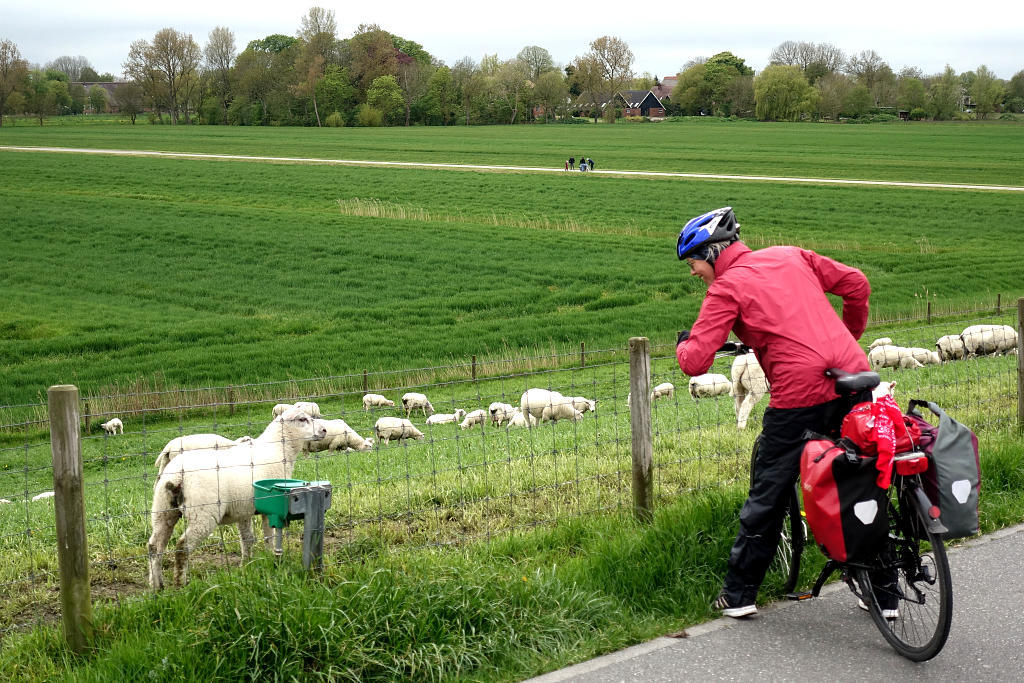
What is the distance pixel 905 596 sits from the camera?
540 cm

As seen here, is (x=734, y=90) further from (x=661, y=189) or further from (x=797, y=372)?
(x=797, y=372)

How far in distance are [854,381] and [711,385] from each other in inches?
480

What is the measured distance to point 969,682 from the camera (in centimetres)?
498

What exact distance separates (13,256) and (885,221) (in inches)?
1375

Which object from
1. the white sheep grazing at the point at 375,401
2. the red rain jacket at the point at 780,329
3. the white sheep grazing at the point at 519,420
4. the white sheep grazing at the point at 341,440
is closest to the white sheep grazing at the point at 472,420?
the white sheep grazing at the point at 519,420

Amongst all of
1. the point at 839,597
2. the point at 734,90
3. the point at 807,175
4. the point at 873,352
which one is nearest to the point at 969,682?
the point at 839,597

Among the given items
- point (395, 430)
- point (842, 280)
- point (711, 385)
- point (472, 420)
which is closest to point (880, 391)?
point (842, 280)

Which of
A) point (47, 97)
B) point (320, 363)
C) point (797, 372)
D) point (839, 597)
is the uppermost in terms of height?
point (47, 97)

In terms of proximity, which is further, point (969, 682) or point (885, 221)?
point (885, 221)

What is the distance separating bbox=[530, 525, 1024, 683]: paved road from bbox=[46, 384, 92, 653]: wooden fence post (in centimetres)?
238

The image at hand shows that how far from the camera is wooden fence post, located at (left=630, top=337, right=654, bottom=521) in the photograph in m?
6.72

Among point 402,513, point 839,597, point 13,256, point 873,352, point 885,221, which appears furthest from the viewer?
point 885,221

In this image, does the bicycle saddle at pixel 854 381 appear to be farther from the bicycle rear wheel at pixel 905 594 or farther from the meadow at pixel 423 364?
the meadow at pixel 423 364

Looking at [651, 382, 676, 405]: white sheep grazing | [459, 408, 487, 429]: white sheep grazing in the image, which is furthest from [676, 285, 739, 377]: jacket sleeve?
[651, 382, 676, 405]: white sheep grazing
